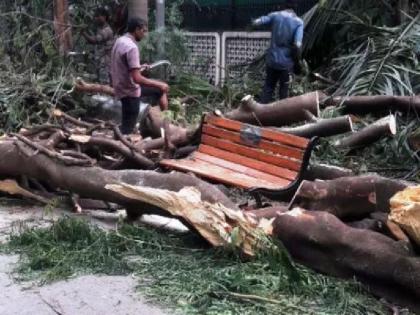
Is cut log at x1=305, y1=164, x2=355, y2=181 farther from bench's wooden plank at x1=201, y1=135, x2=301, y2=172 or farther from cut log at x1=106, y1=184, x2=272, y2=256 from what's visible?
cut log at x1=106, y1=184, x2=272, y2=256

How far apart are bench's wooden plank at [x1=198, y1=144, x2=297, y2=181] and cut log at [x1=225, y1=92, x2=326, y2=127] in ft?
1.88

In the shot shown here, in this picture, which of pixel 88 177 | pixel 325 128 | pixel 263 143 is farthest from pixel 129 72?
pixel 325 128

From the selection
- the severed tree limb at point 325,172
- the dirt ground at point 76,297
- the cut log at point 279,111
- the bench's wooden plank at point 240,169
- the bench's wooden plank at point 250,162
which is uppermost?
the cut log at point 279,111

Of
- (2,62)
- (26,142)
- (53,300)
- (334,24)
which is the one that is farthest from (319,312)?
(2,62)

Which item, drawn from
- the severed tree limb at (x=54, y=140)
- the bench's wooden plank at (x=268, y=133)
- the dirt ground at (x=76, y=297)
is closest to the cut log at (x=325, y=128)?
the bench's wooden plank at (x=268, y=133)

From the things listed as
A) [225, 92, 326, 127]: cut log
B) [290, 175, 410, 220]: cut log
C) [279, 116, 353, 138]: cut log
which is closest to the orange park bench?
[279, 116, 353, 138]: cut log

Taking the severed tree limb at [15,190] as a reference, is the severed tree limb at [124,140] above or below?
above

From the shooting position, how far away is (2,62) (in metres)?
11.8

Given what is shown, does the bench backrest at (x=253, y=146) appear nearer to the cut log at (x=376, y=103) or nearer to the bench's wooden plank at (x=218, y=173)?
the bench's wooden plank at (x=218, y=173)

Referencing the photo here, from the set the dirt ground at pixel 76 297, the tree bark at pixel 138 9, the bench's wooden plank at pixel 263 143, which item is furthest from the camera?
the tree bark at pixel 138 9

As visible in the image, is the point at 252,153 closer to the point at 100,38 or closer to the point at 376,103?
the point at 376,103

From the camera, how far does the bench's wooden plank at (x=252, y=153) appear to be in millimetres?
6242

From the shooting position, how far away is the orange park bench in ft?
20.0

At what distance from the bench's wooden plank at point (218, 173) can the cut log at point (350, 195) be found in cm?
97
